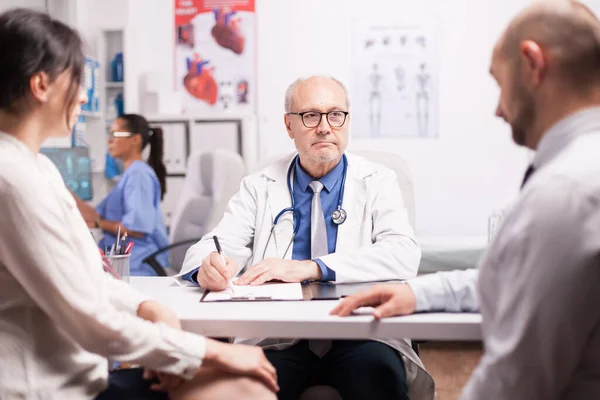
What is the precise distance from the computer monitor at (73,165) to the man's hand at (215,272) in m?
2.05

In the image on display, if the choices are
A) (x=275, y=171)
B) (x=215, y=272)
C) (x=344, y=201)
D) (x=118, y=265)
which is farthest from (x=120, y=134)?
(x=215, y=272)

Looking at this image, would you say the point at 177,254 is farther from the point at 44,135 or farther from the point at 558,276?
the point at 558,276

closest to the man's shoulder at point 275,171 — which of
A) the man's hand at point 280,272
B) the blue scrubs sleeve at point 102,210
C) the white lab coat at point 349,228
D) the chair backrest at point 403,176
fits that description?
the white lab coat at point 349,228

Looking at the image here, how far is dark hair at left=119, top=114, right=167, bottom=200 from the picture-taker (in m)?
3.58

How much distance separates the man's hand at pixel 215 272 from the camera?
4.98ft

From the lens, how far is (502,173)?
483 cm

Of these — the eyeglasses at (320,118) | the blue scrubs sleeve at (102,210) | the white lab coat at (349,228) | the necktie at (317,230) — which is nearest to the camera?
the white lab coat at (349,228)

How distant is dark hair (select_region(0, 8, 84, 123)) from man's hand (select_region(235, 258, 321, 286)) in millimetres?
687

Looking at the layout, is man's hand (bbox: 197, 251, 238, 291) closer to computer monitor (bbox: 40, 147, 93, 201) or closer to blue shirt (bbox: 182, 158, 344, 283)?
blue shirt (bbox: 182, 158, 344, 283)

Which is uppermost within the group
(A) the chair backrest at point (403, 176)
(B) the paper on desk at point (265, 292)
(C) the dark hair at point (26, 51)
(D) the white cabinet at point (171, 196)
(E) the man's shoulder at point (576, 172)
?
(C) the dark hair at point (26, 51)

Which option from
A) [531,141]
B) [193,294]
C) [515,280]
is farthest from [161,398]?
[531,141]

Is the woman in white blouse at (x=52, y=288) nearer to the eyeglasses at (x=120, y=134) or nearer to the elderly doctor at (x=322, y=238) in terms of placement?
the elderly doctor at (x=322, y=238)

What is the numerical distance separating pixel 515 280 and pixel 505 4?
438 cm

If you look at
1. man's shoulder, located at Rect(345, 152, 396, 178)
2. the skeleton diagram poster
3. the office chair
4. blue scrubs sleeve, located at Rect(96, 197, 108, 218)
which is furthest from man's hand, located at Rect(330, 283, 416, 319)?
the skeleton diagram poster
